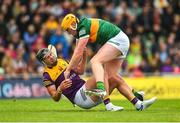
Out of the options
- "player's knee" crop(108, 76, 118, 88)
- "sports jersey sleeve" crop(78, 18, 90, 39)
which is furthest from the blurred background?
"sports jersey sleeve" crop(78, 18, 90, 39)

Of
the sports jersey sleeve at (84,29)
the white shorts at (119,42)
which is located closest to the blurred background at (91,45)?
the white shorts at (119,42)

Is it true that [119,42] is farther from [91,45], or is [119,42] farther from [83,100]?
[91,45]

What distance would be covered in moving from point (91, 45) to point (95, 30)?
14.2m

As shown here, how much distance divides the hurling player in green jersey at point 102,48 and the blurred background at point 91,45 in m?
12.0

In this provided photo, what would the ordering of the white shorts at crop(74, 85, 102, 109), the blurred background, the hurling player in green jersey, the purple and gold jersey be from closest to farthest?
the hurling player in green jersey < the white shorts at crop(74, 85, 102, 109) < the purple and gold jersey < the blurred background

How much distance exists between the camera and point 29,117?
14.7 meters

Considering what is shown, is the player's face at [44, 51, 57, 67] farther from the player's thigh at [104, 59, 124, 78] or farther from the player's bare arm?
the player's thigh at [104, 59, 124, 78]

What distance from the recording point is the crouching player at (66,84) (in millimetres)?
16422

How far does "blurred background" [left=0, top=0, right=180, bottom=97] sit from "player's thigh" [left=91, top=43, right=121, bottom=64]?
1222 cm

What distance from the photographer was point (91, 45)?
30.4 m

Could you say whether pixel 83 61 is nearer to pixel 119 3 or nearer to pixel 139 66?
pixel 139 66

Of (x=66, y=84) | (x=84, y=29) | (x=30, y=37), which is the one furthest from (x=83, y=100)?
(x=30, y=37)

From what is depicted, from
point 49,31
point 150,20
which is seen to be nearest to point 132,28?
point 150,20

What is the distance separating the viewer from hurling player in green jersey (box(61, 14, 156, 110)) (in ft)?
52.6
